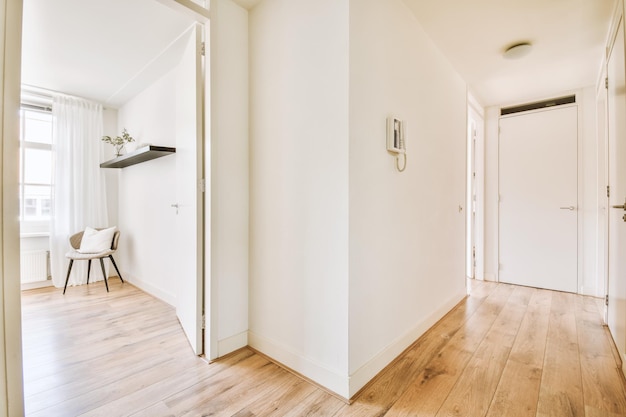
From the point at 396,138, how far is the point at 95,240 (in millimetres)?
3879

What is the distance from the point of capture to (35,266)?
12.1ft

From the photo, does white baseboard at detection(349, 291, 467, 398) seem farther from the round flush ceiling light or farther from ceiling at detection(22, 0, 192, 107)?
ceiling at detection(22, 0, 192, 107)

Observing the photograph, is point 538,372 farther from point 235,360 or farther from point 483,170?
point 483,170

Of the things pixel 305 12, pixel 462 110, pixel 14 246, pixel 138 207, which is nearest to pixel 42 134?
pixel 138 207

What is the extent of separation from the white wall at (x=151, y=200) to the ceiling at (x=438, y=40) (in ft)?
1.05

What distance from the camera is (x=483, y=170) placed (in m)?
4.11

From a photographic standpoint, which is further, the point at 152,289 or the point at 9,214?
the point at 152,289

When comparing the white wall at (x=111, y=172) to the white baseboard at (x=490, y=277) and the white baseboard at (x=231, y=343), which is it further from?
the white baseboard at (x=490, y=277)

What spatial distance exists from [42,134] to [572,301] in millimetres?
6876

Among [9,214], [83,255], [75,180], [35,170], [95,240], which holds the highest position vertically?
[35,170]

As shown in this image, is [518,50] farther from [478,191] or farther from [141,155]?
[141,155]

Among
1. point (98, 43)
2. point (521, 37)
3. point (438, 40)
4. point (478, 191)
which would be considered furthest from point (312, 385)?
point (478, 191)

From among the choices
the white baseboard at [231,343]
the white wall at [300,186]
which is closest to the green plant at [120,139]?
the white wall at [300,186]

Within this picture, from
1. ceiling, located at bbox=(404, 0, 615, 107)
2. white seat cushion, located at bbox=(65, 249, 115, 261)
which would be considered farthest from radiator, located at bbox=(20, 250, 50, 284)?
ceiling, located at bbox=(404, 0, 615, 107)
